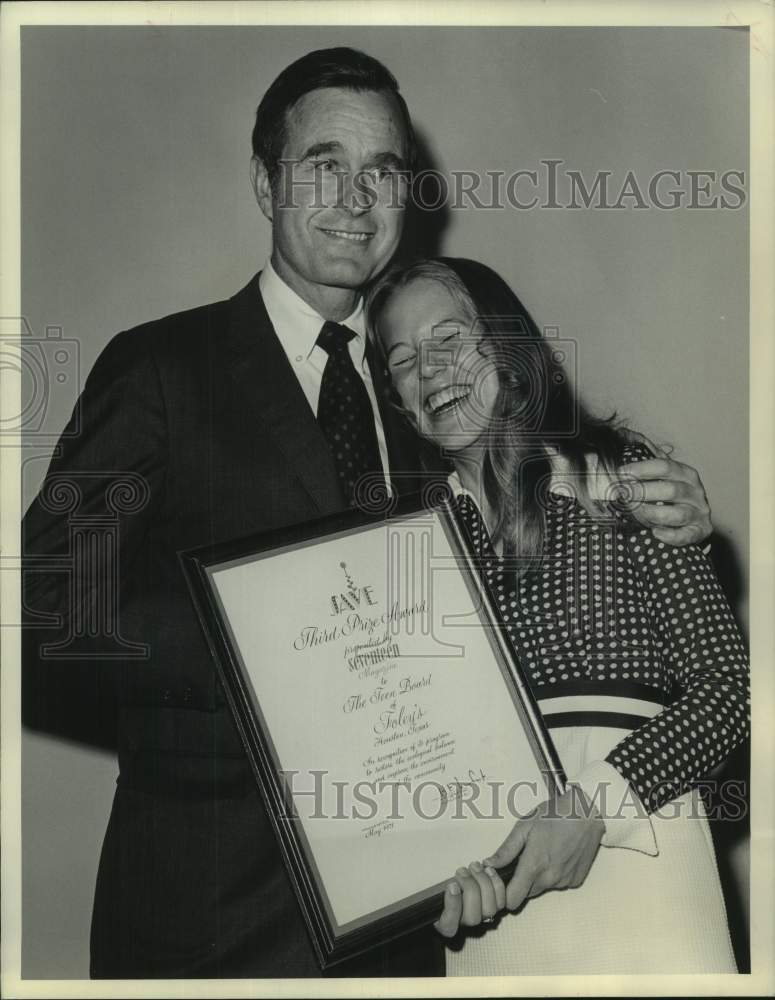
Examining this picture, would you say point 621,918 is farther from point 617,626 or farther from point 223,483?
point 223,483

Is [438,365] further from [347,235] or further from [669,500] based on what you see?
[669,500]

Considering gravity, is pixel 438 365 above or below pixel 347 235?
below

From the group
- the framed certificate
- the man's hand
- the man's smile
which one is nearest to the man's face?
the man's smile

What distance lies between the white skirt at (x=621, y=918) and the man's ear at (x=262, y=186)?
90 centimetres

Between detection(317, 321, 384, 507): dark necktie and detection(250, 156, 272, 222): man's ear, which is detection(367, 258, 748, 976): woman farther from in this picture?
detection(250, 156, 272, 222): man's ear

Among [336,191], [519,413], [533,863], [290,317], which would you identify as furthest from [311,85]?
[533,863]

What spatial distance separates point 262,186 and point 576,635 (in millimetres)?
832

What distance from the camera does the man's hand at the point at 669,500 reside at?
146 cm

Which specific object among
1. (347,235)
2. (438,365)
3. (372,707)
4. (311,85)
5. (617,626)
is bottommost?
(372,707)

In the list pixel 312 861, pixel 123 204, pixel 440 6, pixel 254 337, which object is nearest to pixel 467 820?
pixel 312 861

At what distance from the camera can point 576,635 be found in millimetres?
1445

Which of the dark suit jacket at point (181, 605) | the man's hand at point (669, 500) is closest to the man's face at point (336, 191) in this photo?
the dark suit jacket at point (181, 605)

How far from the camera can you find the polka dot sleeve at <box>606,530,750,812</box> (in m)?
1.42

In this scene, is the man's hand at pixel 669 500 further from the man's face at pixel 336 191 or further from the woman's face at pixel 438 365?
the man's face at pixel 336 191
